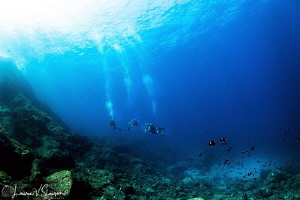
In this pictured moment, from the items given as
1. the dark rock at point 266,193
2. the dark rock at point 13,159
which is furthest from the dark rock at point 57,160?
the dark rock at point 266,193

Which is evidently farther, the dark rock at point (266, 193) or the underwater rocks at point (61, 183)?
the dark rock at point (266, 193)

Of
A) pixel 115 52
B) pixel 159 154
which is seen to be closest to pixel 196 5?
pixel 115 52

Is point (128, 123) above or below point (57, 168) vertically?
above

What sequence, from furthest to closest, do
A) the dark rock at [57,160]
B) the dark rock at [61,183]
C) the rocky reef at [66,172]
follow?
the dark rock at [57,160], the rocky reef at [66,172], the dark rock at [61,183]

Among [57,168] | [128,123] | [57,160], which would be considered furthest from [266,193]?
[128,123]

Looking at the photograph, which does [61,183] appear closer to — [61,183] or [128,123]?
[61,183]

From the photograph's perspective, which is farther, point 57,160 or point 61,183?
point 57,160

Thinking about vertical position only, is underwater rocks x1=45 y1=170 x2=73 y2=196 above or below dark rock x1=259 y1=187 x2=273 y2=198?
below

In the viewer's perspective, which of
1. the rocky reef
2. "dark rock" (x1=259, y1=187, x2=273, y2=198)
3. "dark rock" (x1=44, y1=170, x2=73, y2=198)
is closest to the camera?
"dark rock" (x1=44, y1=170, x2=73, y2=198)

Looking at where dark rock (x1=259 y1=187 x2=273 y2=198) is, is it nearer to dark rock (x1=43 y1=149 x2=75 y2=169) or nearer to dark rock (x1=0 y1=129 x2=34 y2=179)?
dark rock (x1=43 y1=149 x2=75 y2=169)
